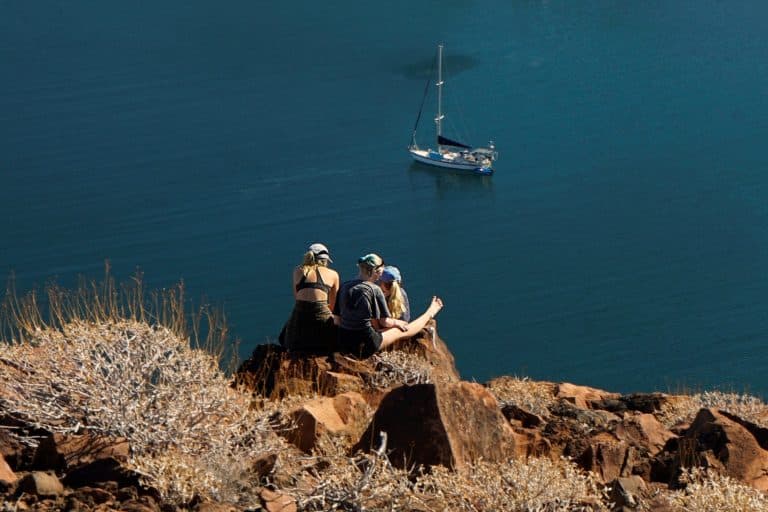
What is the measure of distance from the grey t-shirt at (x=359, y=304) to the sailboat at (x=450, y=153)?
2035 inches

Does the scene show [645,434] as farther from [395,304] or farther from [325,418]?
[395,304]

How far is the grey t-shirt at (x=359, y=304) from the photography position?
337 inches

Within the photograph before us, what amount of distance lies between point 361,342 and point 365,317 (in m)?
0.18

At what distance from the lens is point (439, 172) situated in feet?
214

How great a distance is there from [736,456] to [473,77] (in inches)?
2580

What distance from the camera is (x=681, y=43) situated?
7506cm

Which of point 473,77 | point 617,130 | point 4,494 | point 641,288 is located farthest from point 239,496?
point 473,77

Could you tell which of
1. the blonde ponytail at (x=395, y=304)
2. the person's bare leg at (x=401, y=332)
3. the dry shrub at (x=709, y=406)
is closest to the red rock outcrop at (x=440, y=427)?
the person's bare leg at (x=401, y=332)

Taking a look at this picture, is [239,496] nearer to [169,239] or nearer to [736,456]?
[736,456]

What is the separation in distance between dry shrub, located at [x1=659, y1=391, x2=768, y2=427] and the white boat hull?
52.1 metres

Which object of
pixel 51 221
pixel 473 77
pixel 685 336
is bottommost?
pixel 685 336

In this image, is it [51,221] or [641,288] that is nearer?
[641,288]

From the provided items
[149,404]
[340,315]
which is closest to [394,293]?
[340,315]

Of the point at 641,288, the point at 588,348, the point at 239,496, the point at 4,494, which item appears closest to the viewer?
the point at 4,494
